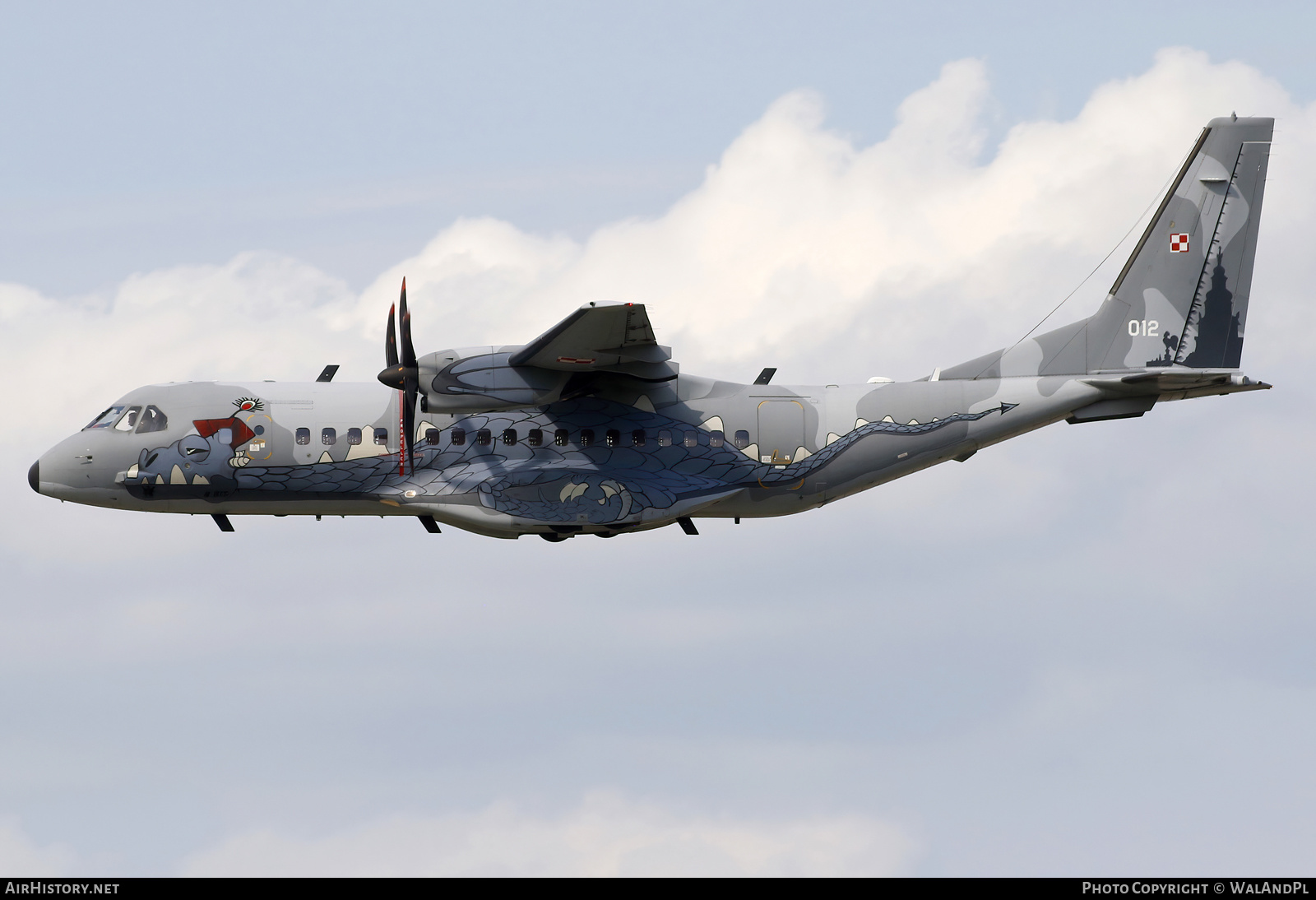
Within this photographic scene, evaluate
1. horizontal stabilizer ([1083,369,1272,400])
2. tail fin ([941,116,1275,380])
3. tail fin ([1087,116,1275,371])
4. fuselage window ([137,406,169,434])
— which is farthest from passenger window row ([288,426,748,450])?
tail fin ([1087,116,1275,371])

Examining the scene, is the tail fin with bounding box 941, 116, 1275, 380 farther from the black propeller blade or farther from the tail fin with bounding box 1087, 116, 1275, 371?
the black propeller blade

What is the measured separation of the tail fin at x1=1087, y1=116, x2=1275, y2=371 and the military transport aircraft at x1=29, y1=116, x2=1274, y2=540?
30 millimetres

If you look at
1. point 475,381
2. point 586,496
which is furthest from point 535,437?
point 475,381

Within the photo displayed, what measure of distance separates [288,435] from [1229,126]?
17753mm

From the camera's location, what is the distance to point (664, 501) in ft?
79.5

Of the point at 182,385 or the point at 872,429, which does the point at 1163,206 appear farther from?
the point at 182,385

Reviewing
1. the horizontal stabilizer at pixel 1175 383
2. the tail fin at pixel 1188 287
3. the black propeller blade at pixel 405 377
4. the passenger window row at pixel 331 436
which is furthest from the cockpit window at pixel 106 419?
the horizontal stabilizer at pixel 1175 383

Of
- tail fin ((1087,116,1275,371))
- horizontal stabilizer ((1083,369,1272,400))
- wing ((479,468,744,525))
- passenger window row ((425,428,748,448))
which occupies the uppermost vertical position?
tail fin ((1087,116,1275,371))

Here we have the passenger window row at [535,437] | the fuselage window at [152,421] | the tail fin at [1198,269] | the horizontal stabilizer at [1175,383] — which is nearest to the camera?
the passenger window row at [535,437]

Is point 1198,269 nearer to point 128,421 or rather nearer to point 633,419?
point 633,419

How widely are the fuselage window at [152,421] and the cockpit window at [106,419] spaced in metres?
0.51

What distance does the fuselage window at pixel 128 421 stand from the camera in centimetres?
2512

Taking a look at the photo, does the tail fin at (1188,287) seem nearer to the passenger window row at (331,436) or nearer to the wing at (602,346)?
the wing at (602,346)

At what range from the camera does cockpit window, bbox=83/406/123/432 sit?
82.9 ft
